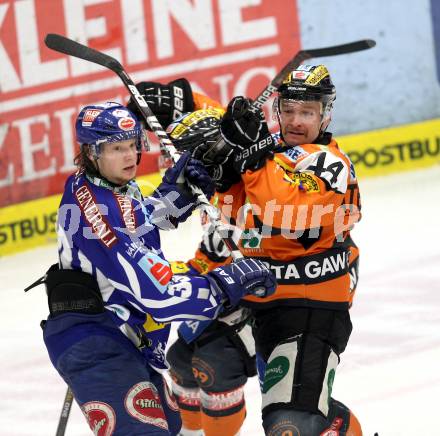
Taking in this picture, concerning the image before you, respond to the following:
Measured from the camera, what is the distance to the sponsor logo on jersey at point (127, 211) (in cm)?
359

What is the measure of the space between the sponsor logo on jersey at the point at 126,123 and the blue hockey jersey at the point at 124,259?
0.58ft

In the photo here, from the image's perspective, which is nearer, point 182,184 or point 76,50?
point 182,184

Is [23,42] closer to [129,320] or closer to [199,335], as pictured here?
[199,335]

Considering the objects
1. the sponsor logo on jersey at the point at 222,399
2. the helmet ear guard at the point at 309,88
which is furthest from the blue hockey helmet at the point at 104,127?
the sponsor logo on jersey at the point at 222,399

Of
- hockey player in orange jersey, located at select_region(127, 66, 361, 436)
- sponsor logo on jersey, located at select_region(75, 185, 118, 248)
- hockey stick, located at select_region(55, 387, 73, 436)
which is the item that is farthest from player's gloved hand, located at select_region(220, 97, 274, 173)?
hockey stick, located at select_region(55, 387, 73, 436)

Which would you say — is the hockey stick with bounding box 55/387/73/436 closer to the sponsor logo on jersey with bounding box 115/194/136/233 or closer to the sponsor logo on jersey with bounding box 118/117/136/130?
the sponsor logo on jersey with bounding box 115/194/136/233

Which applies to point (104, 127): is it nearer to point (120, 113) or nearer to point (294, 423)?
point (120, 113)

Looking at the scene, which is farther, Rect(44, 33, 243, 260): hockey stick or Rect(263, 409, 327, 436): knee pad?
Rect(44, 33, 243, 260): hockey stick

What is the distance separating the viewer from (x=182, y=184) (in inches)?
155

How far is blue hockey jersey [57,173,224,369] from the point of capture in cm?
356

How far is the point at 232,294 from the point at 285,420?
46 cm

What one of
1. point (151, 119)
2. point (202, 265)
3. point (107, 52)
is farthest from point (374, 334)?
point (107, 52)

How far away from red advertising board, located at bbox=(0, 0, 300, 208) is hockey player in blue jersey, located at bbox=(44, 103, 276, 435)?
165 inches

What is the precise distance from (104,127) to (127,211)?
0.27 m
